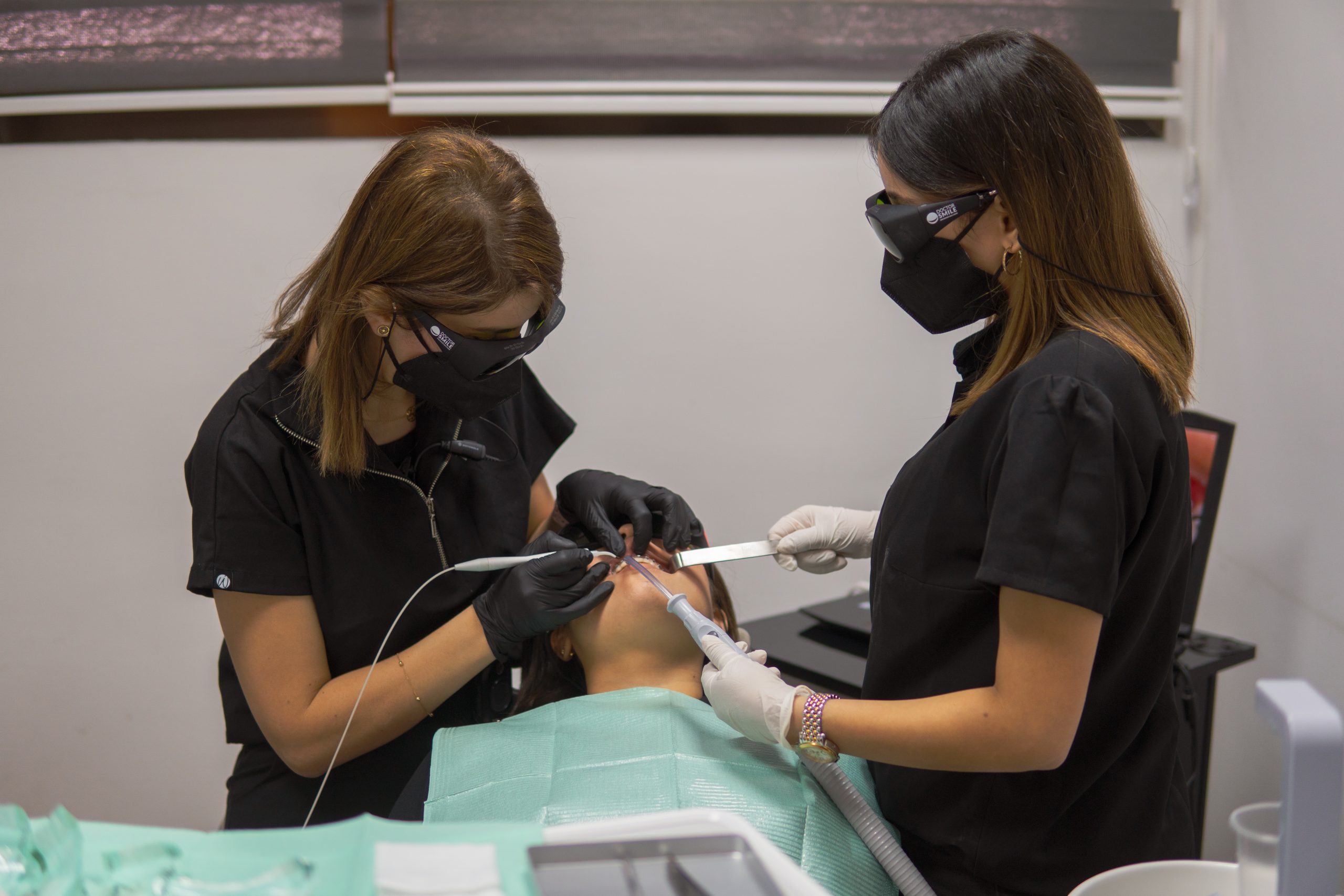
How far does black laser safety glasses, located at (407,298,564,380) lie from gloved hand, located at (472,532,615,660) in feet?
0.95

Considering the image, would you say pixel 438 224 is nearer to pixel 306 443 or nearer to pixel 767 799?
pixel 306 443

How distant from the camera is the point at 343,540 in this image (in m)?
1.39

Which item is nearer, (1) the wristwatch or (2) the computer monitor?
(1) the wristwatch

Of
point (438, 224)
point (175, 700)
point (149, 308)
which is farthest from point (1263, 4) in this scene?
point (175, 700)

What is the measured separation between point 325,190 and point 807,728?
1794 millimetres

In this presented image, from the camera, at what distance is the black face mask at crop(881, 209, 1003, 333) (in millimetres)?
1117

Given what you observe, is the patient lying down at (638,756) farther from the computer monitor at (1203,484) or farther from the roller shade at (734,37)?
the roller shade at (734,37)

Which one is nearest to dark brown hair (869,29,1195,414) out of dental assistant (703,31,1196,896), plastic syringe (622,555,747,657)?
dental assistant (703,31,1196,896)

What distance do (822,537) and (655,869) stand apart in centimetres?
93

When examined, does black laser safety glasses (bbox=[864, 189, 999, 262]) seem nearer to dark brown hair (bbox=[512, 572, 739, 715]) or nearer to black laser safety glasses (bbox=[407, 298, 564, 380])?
black laser safety glasses (bbox=[407, 298, 564, 380])

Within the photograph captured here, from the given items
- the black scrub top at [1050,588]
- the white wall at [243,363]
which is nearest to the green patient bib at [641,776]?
the black scrub top at [1050,588]

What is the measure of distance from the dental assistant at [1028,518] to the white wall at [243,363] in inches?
49.5

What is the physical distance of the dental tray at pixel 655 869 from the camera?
70cm

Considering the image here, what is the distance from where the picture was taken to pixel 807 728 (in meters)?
1.10
